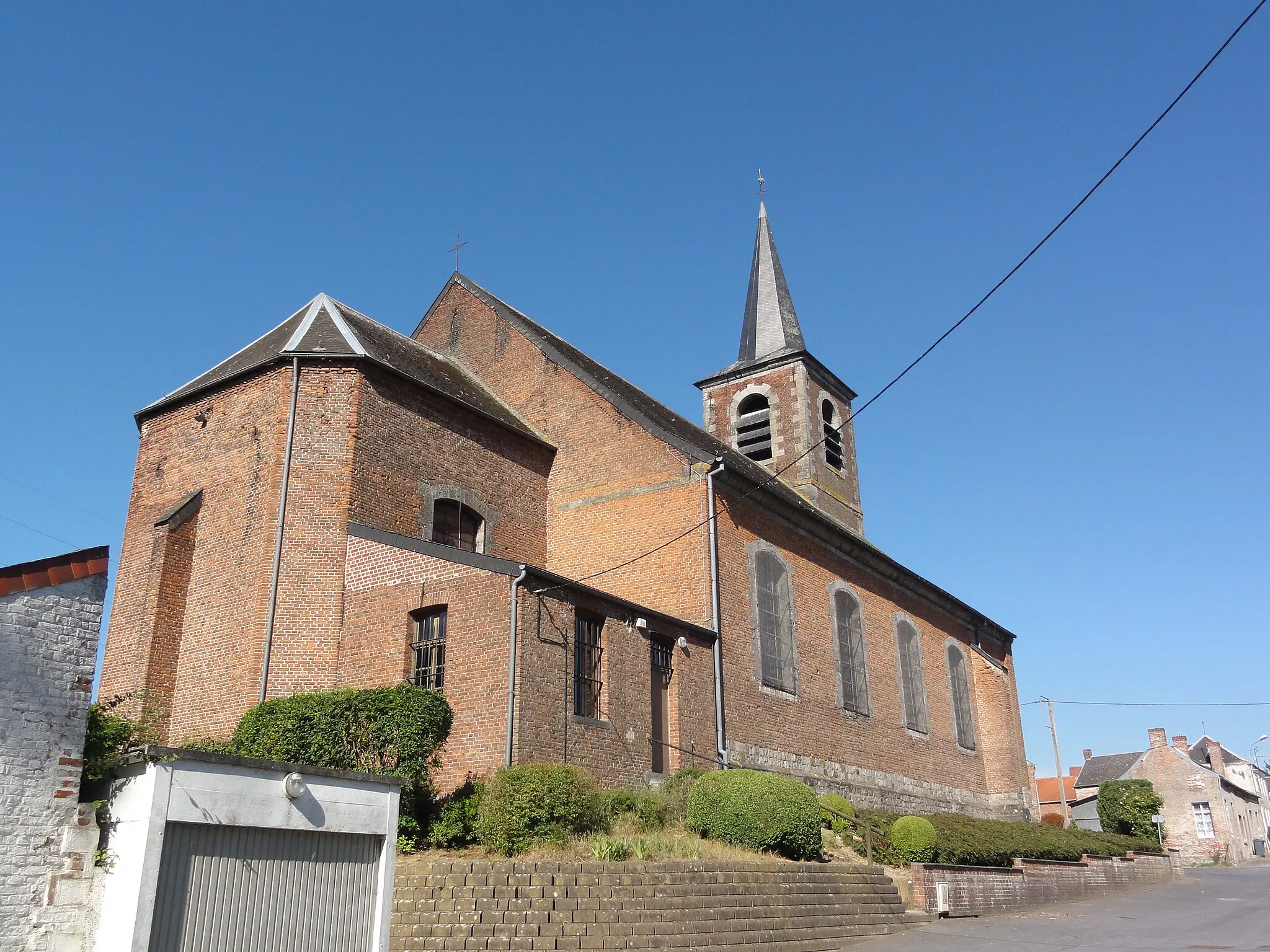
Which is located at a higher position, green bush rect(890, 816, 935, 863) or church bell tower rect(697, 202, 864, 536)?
church bell tower rect(697, 202, 864, 536)

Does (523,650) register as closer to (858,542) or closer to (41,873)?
(41,873)

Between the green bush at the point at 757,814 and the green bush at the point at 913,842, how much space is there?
2343 millimetres

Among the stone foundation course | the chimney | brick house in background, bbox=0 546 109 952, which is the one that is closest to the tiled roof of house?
brick house in background, bbox=0 546 109 952

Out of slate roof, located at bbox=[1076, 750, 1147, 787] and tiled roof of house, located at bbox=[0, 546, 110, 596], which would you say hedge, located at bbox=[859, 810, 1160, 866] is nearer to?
tiled roof of house, located at bbox=[0, 546, 110, 596]

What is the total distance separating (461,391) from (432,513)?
349cm

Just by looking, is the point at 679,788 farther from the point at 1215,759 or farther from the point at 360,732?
the point at 1215,759

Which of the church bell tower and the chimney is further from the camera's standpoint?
the chimney

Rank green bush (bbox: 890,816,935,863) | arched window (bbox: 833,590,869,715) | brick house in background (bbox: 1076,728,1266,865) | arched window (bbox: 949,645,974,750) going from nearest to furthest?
green bush (bbox: 890,816,935,863) → arched window (bbox: 833,590,869,715) → arched window (bbox: 949,645,974,750) → brick house in background (bbox: 1076,728,1266,865)

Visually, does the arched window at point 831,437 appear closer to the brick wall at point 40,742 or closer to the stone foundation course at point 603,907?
the stone foundation course at point 603,907

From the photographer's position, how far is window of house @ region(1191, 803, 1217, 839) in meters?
49.2

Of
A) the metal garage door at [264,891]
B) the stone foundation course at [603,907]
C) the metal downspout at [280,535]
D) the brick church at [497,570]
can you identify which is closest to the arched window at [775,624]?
the brick church at [497,570]

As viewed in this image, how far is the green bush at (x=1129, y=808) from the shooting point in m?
30.8

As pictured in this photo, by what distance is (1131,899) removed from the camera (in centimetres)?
2083

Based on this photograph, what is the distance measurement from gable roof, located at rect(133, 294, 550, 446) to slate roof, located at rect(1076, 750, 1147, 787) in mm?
45879
